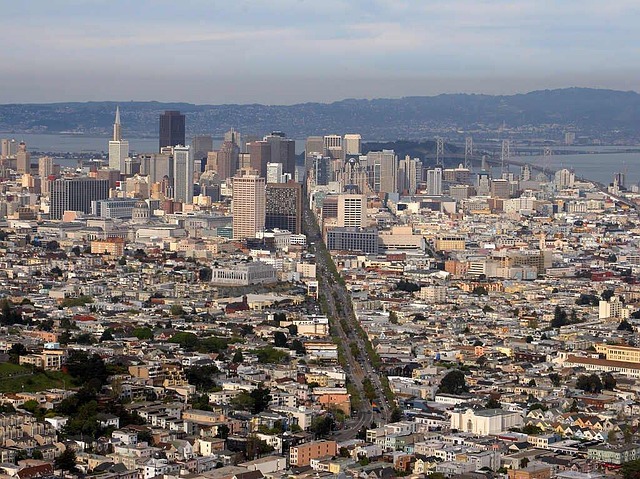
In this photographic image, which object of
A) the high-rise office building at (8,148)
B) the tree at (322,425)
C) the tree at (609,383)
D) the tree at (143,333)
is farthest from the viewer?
the high-rise office building at (8,148)

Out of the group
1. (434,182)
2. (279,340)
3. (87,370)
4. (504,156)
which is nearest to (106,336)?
(279,340)

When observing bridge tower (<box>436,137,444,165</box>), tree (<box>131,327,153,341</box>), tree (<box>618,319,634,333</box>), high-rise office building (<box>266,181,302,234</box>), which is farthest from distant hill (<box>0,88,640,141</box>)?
tree (<box>131,327,153,341</box>)

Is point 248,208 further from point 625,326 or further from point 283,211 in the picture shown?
point 625,326

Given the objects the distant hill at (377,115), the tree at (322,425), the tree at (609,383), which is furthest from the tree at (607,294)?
the distant hill at (377,115)

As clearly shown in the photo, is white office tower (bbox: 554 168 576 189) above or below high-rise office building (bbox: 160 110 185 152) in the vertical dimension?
below

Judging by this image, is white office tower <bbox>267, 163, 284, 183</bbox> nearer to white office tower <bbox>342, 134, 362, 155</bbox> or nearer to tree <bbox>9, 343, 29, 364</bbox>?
white office tower <bbox>342, 134, 362, 155</bbox>

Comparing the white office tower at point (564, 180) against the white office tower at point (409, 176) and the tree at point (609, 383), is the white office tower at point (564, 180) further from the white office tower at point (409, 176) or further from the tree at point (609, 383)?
the tree at point (609, 383)
